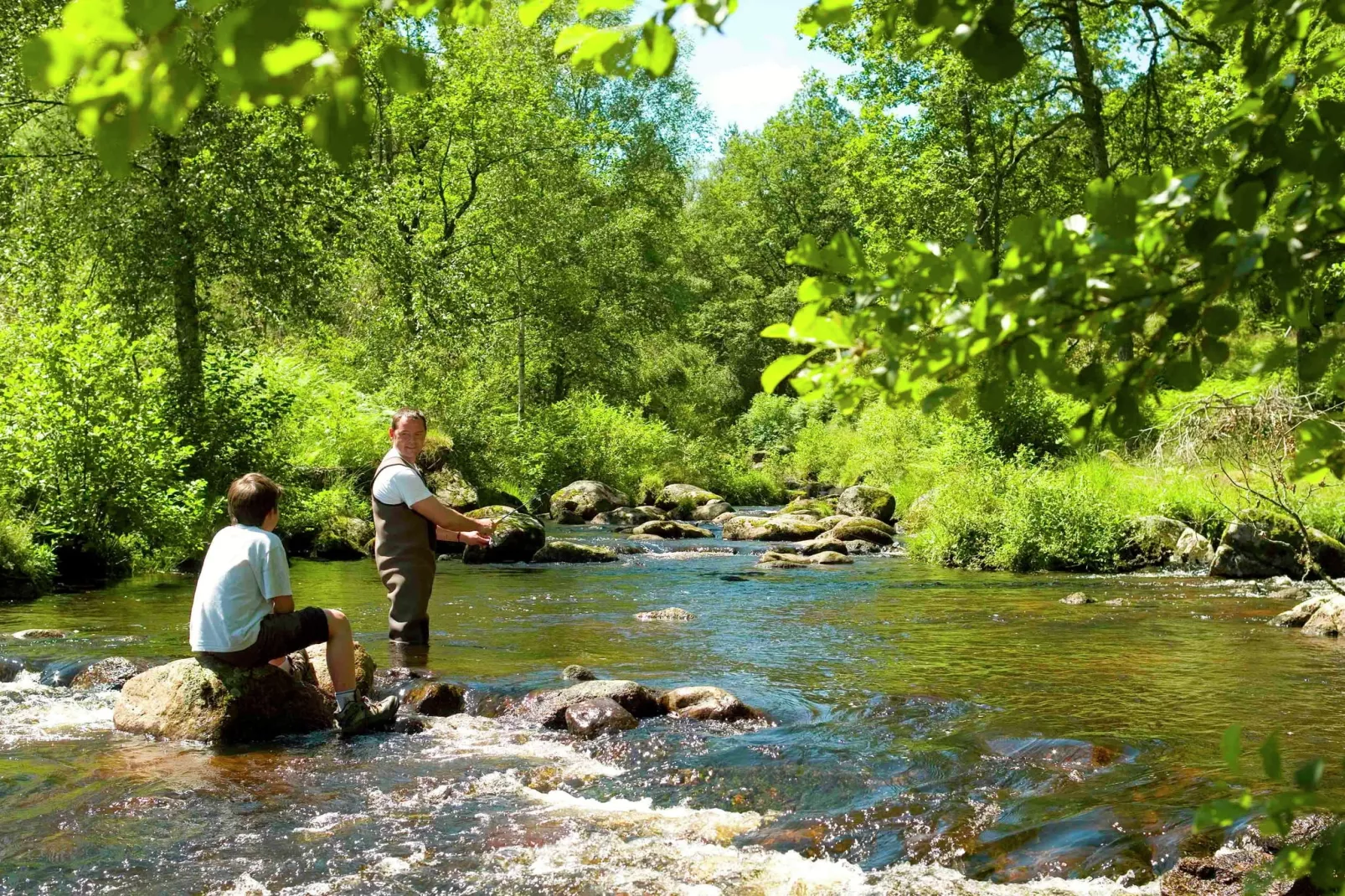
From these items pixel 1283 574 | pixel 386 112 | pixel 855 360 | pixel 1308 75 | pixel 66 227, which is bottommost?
pixel 1283 574

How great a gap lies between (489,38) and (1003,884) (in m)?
35.6

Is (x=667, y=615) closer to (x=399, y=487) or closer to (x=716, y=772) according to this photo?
(x=399, y=487)

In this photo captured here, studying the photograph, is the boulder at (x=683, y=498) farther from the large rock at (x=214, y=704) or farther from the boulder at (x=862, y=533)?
the large rock at (x=214, y=704)

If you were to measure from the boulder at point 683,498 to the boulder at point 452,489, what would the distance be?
6637 mm

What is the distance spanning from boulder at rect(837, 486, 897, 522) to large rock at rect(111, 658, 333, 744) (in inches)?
766

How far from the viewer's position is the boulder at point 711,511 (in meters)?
29.8

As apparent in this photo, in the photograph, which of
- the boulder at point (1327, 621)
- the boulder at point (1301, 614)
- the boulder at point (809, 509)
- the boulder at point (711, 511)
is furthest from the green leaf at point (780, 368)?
the boulder at point (711, 511)

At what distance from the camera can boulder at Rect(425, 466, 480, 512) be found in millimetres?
23672

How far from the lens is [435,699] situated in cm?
824

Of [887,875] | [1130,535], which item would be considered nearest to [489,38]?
[1130,535]

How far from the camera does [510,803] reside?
6.15 meters

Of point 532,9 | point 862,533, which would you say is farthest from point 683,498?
point 532,9

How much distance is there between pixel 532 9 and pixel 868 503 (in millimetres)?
25339

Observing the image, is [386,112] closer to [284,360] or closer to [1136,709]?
[284,360]
